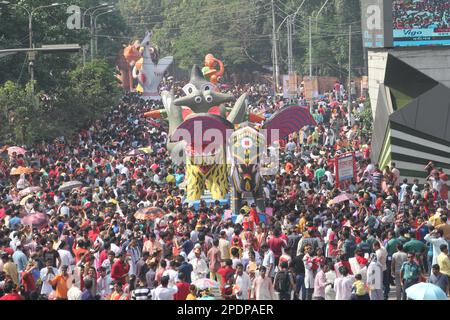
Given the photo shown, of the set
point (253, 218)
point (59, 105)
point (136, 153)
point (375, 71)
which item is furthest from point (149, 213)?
point (59, 105)

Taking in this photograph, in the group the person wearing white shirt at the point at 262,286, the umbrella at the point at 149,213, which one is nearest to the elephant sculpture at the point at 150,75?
the umbrella at the point at 149,213

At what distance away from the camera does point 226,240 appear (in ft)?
58.0

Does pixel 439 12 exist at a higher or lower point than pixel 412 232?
A: higher

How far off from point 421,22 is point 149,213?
51.4ft

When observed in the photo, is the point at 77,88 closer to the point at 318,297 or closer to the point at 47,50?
the point at 47,50

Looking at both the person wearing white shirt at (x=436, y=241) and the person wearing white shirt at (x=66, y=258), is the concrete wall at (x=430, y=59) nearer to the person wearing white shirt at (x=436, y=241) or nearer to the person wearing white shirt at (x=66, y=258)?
the person wearing white shirt at (x=436, y=241)

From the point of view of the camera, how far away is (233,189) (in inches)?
938

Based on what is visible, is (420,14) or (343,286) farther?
(420,14)

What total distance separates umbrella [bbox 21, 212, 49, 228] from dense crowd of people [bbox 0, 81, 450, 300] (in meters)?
0.08

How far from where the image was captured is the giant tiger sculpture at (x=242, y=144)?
2366 centimetres

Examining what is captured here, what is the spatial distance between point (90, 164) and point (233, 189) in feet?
25.5

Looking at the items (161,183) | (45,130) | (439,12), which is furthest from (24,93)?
(439,12)

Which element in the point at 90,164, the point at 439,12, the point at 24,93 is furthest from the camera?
the point at 24,93

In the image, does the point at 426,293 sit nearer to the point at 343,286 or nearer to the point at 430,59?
the point at 343,286
